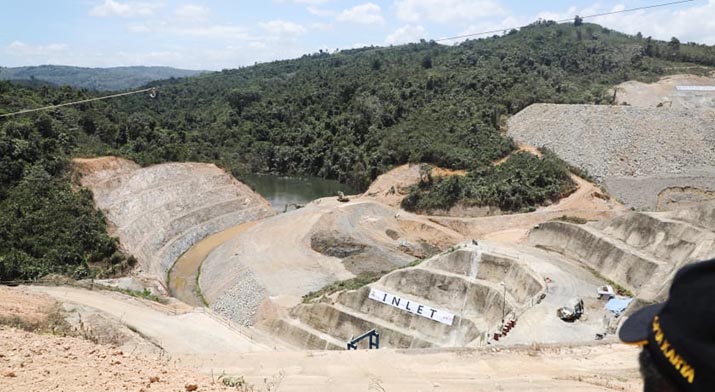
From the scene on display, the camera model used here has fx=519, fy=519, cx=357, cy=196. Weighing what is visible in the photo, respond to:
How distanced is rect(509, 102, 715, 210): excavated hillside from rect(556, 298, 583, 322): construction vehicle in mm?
24567

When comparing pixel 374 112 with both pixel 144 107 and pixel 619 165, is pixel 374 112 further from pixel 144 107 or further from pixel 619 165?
pixel 144 107

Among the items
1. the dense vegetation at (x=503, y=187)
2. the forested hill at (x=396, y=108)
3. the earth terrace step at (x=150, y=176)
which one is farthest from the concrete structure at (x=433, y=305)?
the forested hill at (x=396, y=108)

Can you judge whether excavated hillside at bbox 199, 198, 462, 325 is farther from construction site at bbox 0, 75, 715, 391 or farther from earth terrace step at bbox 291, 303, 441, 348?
earth terrace step at bbox 291, 303, 441, 348

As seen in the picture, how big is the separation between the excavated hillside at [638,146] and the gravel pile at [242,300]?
30.0m

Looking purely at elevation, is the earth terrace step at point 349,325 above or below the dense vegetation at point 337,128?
below

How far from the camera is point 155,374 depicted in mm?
7340

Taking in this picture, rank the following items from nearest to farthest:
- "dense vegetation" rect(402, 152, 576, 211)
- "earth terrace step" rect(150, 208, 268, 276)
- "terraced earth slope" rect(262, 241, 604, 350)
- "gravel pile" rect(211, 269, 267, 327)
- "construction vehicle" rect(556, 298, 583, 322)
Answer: "construction vehicle" rect(556, 298, 583, 322)
"terraced earth slope" rect(262, 241, 604, 350)
"gravel pile" rect(211, 269, 267, 327)
"earth terrace step" rect(150, 208, 268, 276)
"dense vegetation" rect(402, 152, 576, 211)

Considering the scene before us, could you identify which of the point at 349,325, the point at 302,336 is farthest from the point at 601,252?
the point at 302,336

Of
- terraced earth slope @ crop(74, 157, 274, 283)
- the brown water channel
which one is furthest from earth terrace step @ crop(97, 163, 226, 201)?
the brown water channel

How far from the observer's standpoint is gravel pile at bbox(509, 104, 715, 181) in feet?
146

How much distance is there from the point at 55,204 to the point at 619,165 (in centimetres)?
4510

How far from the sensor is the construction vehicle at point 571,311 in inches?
711

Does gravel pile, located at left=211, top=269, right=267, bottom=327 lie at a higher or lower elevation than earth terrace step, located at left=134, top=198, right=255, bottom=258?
lower

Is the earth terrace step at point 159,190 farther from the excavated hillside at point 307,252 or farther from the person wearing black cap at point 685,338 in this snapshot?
the person wearing black cap at point 685,338
